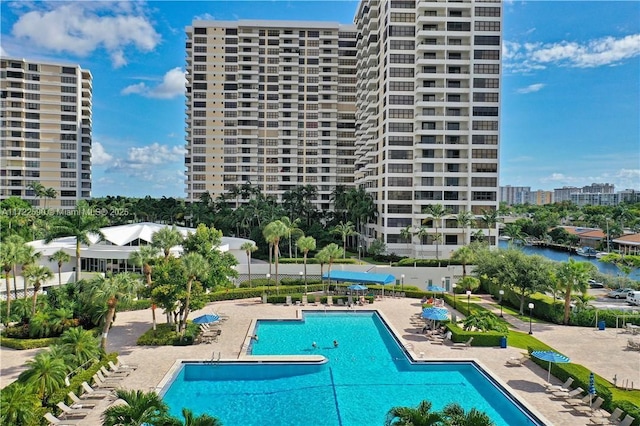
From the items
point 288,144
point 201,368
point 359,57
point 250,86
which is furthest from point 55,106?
point 201,368

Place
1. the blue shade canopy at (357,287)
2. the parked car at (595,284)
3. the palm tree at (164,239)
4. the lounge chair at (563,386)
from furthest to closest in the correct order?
the parked car at (595,284), the blue shade canopy at (357,287), the palm tree at (164,239), the lounge chair at (563,386)

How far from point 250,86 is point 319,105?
50.2ft

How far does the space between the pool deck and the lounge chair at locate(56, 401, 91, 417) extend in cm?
37

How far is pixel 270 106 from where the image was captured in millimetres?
95312

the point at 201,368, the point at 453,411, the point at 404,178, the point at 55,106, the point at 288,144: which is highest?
the point at 55,106

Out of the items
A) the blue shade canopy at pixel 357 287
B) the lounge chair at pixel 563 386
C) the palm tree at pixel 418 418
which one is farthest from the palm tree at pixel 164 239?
the lounge chair at pixel 563 386

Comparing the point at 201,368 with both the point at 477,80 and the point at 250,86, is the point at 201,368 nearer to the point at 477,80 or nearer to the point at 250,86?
the point at 477,80

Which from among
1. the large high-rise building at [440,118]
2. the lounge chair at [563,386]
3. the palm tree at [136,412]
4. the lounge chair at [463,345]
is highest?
the large high-rise building at [440,118]

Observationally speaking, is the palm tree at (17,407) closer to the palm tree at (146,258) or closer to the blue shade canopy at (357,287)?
the palm tree at (146,258)

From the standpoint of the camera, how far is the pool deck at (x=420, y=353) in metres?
20.7

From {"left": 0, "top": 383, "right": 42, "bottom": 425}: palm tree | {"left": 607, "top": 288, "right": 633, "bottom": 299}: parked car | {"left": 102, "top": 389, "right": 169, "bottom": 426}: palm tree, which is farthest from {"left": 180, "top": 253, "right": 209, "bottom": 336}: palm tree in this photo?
{"left": 607, "top": 288, "right": 633, "bottom": 299}: parked car

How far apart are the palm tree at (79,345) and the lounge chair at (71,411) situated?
3496 mm

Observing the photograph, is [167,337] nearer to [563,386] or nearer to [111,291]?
[111,291]

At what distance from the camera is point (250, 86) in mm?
94125
